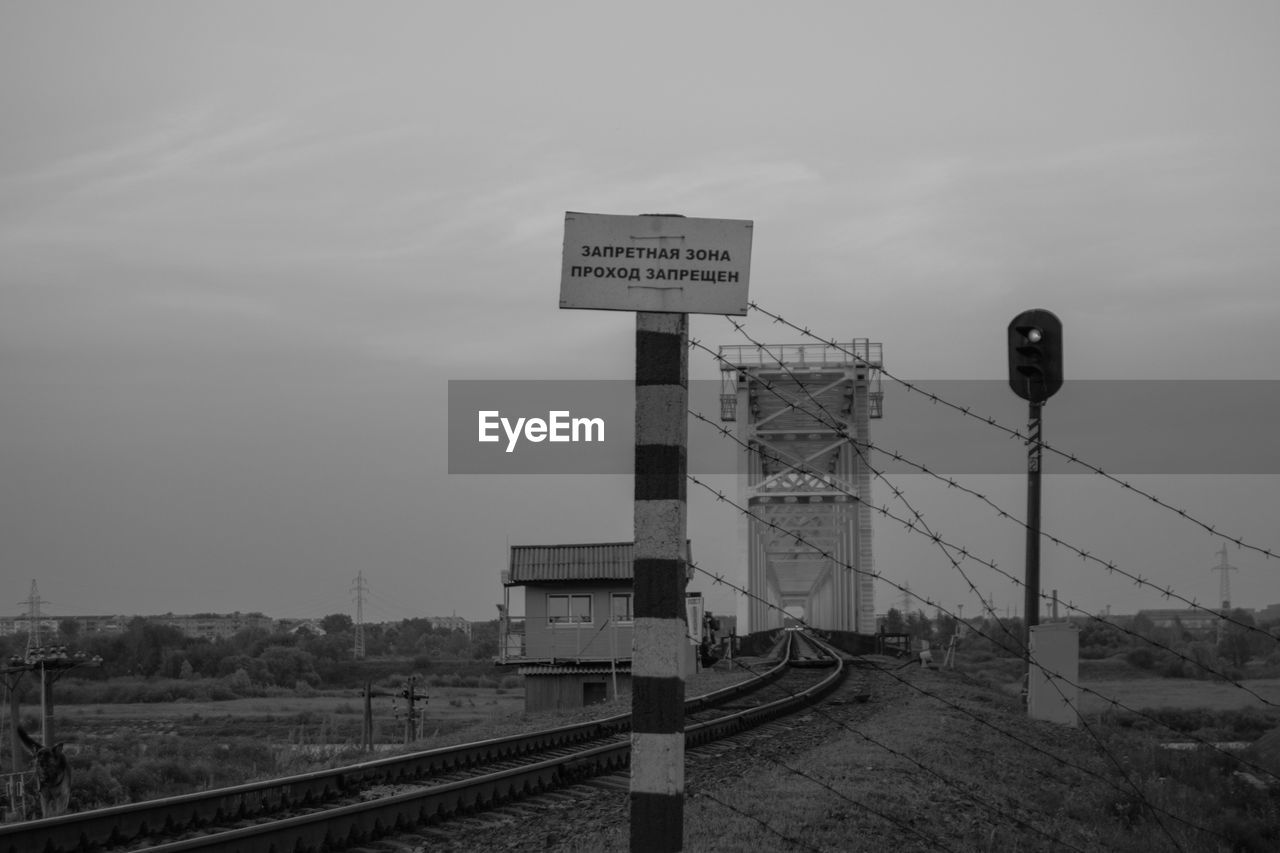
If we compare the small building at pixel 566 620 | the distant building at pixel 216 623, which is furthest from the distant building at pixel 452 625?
the small building at pixel 566 620

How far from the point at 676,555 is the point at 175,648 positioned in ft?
271

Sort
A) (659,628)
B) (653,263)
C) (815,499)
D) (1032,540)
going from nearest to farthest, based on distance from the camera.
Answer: (659,628) < (653,263) < (1032,540) < (815,499)

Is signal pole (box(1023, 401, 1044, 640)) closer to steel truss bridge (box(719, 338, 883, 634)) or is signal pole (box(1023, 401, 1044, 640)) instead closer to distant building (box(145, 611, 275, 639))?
steel truss bridge (box(719, 338, 883, 634))

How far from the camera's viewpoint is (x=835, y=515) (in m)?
80.3

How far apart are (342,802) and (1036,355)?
19.5 ft

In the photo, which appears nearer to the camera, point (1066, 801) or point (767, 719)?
point (1066, 801)

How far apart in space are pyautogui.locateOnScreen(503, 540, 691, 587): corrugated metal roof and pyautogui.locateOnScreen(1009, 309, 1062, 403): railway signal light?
28.9 metres

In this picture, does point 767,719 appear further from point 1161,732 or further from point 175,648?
point 175,648

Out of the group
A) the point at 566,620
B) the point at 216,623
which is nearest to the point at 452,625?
the point at 216,623

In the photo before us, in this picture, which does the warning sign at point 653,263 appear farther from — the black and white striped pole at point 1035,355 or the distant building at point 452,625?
the distant building at point 452,625

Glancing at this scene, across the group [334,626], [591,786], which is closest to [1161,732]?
[591,786]

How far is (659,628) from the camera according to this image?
5219 millimetres

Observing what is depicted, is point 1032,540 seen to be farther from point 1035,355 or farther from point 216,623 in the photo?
point 216,623

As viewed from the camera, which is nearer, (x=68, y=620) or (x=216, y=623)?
(x=68, y=620)
